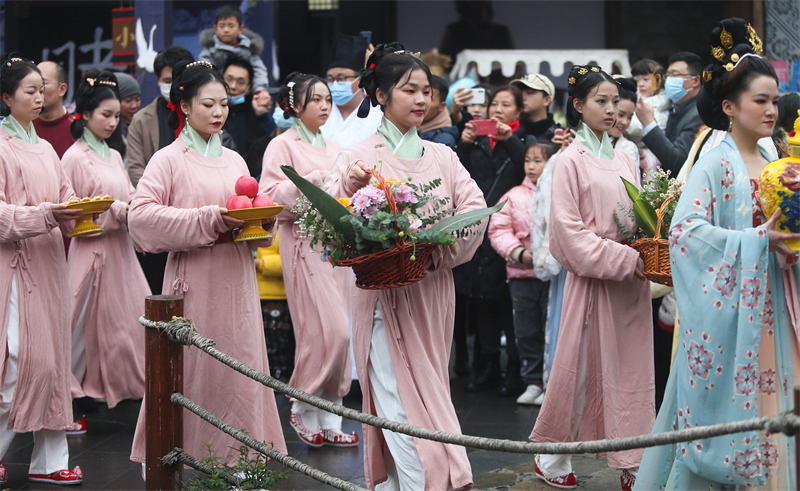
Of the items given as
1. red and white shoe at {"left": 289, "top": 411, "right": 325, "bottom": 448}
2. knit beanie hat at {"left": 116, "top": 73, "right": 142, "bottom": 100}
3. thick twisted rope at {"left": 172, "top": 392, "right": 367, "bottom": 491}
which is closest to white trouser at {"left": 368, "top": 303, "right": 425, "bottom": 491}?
thick twisted rope at {"left": 172, "top": 392, "right": 367, "bottom": 491}

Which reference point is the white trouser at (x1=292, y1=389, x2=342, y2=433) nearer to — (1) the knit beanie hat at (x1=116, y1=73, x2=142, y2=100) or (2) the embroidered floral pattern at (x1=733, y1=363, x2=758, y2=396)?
(2) the embroidered floral pattern at (x1=733, y1=363, x2=758, y2=396)

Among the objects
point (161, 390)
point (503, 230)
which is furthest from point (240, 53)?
point (161, 390)

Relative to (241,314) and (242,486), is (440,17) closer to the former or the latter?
(241,314)

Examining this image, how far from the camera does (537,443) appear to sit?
10.3 ft

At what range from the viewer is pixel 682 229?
356cm

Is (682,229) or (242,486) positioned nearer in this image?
(682,229)

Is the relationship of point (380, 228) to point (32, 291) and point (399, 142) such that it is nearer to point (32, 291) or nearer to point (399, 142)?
point (399, 142)

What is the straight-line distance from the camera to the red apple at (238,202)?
461 centimetres

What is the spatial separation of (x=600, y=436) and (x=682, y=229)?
1619 mm

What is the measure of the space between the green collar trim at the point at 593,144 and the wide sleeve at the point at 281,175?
162 centimetres

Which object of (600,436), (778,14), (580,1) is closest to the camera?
(600,436)

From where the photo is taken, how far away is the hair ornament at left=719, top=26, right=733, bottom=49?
3.80 metres

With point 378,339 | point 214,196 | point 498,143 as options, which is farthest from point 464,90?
point 378,339

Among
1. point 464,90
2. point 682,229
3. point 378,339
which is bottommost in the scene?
point 378,339
